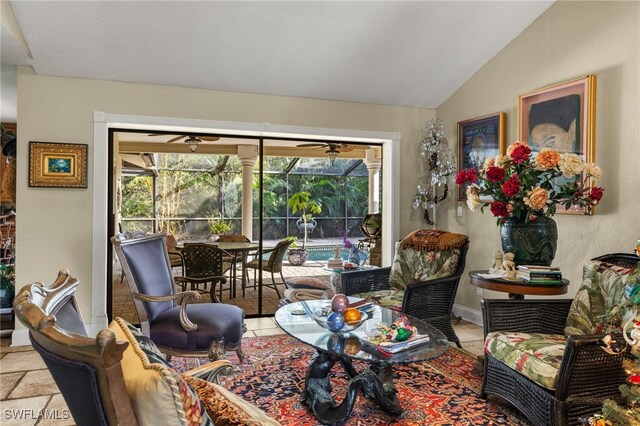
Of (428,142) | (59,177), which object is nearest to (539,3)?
(428,142)

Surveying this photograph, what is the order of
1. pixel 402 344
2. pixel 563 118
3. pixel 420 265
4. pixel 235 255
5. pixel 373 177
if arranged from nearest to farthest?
pixel 402 344 → pixel 563 118 → pixel 420 265 → pixel 235 255 → pixel 373 177

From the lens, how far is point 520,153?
2934 millimetres

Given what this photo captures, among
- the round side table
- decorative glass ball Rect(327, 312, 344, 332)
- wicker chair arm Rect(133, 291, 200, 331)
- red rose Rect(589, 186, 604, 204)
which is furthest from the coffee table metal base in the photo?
red rose Rect(589, 186, 604, 204)

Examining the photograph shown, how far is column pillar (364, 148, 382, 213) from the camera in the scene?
203 inches

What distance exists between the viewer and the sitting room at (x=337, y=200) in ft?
7.99

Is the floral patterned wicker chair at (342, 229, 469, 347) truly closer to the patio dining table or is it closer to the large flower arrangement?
the large flower arrangement

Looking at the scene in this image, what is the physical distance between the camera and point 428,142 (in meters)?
4.84

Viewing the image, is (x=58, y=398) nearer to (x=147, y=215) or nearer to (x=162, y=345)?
(x=162, y=345)

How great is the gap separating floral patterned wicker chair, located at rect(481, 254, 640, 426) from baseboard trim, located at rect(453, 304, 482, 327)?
1759 mm

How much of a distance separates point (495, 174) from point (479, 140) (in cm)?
161

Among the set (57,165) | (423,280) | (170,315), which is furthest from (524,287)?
(57,165)

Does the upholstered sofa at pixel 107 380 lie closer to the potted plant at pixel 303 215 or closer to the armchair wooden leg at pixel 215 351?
the armchair wooden leg at pixel 215 351

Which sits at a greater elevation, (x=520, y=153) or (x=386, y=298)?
(x=520, y=153)

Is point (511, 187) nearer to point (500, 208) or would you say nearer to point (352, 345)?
point (500, 208)
